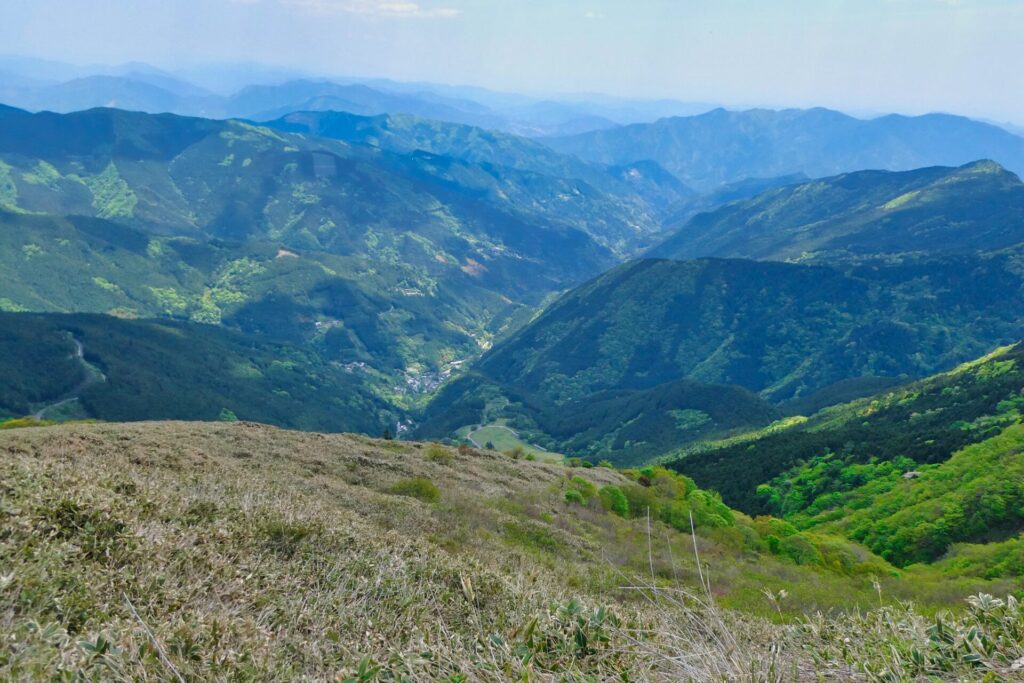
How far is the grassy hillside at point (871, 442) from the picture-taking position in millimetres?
88500

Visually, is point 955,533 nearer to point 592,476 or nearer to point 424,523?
point 592,476

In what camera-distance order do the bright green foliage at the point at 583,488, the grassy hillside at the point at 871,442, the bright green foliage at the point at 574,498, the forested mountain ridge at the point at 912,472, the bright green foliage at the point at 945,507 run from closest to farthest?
the bright green foliage at the point at 574,498 < the bright green foliage at the point at 583,488 < the bright green foliage at the point at 945,507 < the forested mountain ridge at the point at 912,472 < the grassy hillside at the point at 871,442

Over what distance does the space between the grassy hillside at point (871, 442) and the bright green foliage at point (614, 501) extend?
48.3 metres

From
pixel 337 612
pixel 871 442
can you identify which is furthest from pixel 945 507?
pixel 337 612

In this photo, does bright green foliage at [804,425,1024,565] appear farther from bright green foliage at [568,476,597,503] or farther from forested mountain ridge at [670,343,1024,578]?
bright green foliage at [568,476,597,503]

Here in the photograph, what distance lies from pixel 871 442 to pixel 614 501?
245 ft

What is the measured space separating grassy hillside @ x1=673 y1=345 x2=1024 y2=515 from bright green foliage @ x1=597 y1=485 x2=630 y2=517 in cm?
4833

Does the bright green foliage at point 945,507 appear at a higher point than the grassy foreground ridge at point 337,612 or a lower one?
lower

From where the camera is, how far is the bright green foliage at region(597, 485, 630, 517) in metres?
48.7

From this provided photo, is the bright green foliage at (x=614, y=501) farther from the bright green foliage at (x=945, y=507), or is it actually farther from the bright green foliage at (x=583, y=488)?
the bright green foliage at (x=945, y=507)

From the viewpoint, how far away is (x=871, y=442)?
102m

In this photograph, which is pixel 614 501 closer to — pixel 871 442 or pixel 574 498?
pixel 574 498

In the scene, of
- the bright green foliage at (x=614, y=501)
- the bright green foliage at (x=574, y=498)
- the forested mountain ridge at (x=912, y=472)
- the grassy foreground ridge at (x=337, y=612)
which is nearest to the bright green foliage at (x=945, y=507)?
the forested mountain ridge at (x=912, y=472)

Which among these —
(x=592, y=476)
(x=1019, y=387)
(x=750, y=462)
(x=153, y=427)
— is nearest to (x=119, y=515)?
(x=153, y=427)
